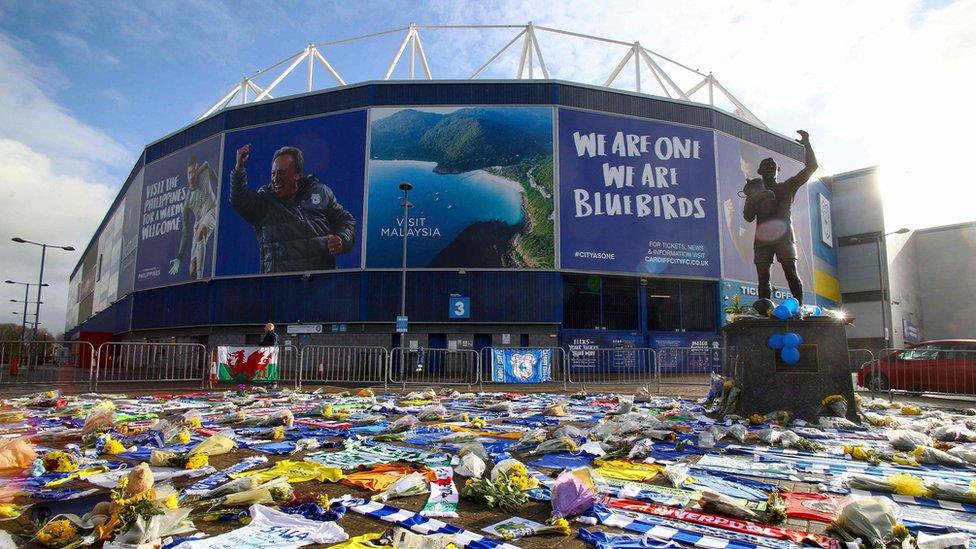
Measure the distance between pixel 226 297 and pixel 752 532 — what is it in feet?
108

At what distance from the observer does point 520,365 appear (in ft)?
63.8

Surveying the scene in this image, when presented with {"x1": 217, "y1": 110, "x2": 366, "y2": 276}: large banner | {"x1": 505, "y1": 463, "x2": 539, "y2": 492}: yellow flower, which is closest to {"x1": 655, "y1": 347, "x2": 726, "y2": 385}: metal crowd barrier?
{"x1": 505, "y1": 463, "x2": 539, "y2": 492}: yellow flower

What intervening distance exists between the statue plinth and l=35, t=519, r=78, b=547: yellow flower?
8726 millimetres

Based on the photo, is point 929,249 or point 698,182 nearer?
point 698,182

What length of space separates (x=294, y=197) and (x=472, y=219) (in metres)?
10.1

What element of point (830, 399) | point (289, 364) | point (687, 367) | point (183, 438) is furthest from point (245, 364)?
point (687, 367)

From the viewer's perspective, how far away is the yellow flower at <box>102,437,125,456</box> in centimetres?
641

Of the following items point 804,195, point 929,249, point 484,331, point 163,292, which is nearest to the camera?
point 484,331

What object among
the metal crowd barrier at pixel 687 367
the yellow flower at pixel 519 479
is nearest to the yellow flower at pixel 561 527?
the yellow flower at pixel 519 479

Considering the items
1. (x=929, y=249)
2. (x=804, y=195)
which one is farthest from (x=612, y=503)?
(x=929, y=249)

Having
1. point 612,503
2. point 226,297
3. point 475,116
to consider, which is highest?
point 475,116

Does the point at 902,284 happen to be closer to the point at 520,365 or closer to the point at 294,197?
the point at 520,365

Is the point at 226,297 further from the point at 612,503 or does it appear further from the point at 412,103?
the point at 612,503

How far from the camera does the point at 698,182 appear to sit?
105ft
